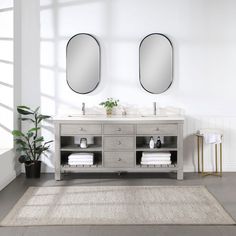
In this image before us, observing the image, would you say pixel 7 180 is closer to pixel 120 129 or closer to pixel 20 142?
pixel 20 142

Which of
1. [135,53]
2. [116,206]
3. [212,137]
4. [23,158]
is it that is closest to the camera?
[116,206]

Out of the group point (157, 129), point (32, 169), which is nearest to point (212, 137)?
point (157, 129)

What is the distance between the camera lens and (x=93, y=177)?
5.45m

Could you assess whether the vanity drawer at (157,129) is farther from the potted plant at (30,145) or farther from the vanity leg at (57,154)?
the potted plant at (30,145)

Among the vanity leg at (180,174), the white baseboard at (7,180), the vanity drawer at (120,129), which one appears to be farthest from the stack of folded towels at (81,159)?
the vanity leg at (180,174)

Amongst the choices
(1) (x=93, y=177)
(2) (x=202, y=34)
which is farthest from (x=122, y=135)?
(2) (x=202, y=34)

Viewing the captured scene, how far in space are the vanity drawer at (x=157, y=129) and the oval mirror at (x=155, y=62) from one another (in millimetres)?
685

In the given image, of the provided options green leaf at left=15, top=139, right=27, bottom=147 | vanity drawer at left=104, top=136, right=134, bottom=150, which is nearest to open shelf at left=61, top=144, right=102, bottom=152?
vanity drawer at left=104, top=136, right=134, bottom=150

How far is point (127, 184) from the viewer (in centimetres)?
505

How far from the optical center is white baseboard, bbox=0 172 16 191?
4.87 m

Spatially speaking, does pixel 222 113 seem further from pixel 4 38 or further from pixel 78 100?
pixel 4 38

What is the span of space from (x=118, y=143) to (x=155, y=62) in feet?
4.25

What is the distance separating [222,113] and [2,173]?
3.07 meters

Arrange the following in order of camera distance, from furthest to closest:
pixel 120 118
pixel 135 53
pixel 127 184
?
pixel 135 53, pixel 120 118, pixel 127 184
